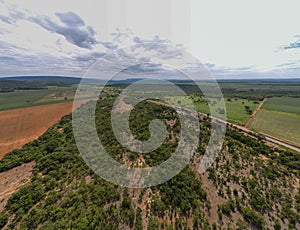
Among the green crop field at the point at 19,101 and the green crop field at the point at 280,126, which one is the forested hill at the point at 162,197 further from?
the green crop field at the point at 19,101

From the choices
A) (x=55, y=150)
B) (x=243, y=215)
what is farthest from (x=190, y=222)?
(x=55, y=150)

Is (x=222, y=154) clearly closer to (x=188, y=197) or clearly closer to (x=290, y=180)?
(x=290, y=180)

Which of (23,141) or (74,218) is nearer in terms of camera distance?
(74,218)

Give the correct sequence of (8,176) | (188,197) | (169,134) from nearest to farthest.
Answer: (188,197) → (8,176) → (169,134)

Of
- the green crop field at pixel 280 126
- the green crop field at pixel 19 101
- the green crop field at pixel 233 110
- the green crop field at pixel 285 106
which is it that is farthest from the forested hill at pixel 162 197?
the green crop field at pixel 19 101

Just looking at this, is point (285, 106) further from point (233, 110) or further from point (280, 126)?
point (280, 126)

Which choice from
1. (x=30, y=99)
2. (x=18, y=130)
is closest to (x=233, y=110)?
(x=18, y=130)

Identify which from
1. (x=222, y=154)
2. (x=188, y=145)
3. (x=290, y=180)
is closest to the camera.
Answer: (x=290, y=180)
